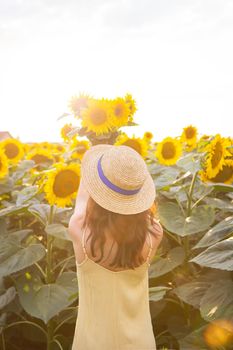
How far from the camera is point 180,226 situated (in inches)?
122

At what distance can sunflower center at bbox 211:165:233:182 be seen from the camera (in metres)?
3.45

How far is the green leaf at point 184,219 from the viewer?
305 centimetres

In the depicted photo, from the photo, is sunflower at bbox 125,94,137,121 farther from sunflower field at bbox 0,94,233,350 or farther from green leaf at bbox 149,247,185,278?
green leaf at bbox 149,247,185,278

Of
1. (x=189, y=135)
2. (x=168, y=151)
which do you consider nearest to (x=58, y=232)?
(x=168, y=151)

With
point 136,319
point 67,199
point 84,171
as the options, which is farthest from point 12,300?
point 84,171

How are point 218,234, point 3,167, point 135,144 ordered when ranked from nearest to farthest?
point 218,234
point 3,167
point 135,144

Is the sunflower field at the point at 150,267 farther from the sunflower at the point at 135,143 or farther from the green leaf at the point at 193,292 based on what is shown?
the sunflower at the point at 135,143

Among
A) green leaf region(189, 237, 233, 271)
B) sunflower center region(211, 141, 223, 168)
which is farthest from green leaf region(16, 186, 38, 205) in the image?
green leaf region(189, 237, 233, 271)

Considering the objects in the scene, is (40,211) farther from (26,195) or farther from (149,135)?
(149,135)

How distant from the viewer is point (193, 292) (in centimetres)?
292

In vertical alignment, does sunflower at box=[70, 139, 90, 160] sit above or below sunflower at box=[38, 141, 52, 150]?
above

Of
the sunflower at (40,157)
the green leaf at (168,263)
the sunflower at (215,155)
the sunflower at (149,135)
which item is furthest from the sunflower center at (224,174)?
the sunflower at (149,135)

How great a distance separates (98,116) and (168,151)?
2.04 metres

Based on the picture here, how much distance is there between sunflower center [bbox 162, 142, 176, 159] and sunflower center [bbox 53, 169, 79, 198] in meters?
1.99
